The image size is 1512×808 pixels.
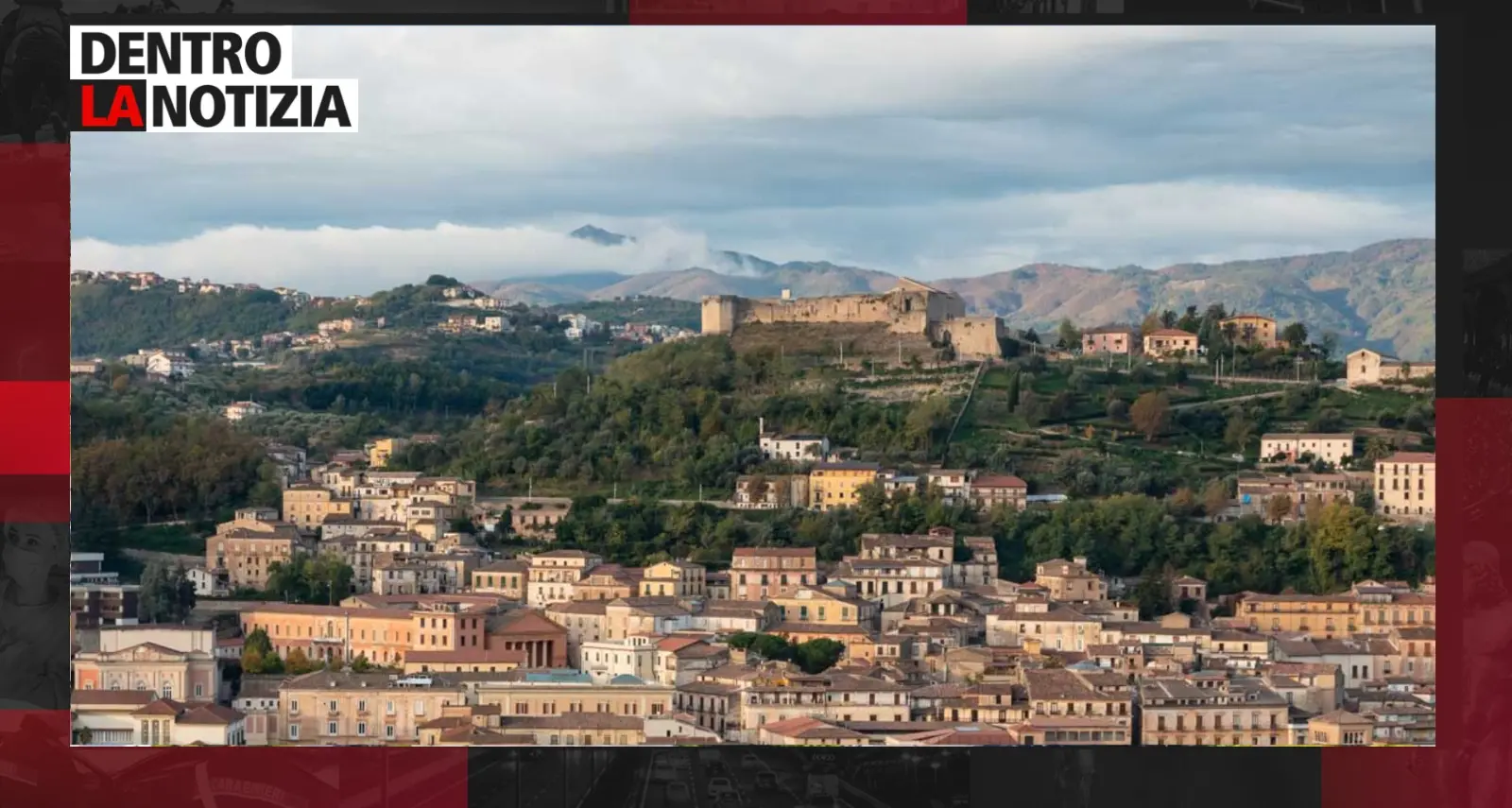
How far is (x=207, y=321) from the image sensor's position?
1638cm

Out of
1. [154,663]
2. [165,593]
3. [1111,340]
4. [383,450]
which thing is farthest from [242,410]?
[1111,340]

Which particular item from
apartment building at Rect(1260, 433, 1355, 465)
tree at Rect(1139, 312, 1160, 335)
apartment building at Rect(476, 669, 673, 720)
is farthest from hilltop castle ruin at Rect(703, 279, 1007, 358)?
apartment building at Rect(476, 669, 673, 720)

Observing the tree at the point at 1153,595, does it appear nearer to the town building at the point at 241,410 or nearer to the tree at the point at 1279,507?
Answer: the tree at the point at 1279,507

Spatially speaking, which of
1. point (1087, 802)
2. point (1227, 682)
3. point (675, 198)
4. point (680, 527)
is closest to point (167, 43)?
point (1087, 802)

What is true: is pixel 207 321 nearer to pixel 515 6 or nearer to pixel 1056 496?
pixel 1056 496

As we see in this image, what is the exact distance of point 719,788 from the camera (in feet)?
28.1

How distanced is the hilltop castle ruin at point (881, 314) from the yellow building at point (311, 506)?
8.64 ft

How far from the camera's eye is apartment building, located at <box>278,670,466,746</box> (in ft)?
36.1

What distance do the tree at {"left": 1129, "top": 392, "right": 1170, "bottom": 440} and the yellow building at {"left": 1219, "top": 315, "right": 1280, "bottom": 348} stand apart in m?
0.69

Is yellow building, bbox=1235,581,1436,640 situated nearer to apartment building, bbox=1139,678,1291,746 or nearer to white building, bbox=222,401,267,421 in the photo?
apartment building, bbox=1139,678,1291,746

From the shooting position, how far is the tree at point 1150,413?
55.0 feet

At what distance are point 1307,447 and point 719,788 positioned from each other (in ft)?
27.5

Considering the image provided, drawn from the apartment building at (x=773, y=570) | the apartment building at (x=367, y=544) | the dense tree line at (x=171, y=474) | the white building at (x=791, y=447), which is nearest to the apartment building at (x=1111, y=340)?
the white building at (x=791, y=447)

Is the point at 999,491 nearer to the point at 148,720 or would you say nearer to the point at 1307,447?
the point at 1307,447
